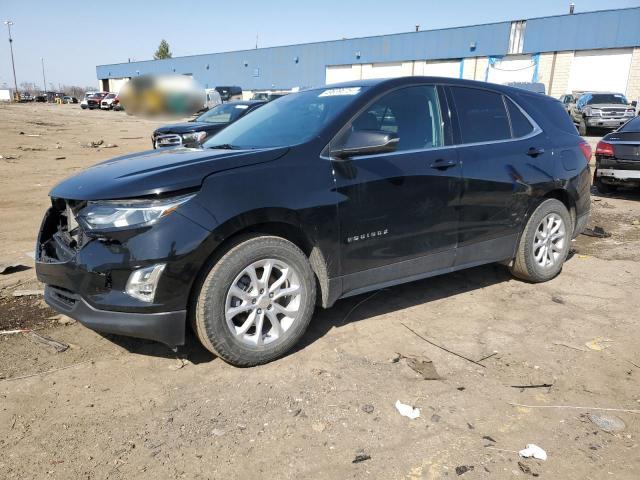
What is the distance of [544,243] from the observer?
4871 mm

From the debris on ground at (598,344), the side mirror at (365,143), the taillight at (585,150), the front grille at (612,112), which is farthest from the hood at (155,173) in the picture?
the front grille at (612,112)

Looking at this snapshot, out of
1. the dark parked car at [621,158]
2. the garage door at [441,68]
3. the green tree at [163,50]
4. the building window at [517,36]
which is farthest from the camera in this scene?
the green tree at [163,50]

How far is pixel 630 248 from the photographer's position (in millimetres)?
6254

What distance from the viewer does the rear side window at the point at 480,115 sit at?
418 centimetres

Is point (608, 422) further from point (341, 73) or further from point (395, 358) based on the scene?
point (341, 73)

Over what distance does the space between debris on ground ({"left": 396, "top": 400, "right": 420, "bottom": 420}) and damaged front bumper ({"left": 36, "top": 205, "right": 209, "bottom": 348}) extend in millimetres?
1322

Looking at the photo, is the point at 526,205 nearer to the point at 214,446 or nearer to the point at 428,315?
the point at 428,315

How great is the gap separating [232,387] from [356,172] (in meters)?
1.60

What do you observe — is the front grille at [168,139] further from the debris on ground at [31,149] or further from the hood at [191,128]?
the debris on ground at [31,149]

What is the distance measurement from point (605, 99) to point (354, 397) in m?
23.7

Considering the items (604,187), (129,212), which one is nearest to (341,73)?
(604,187)

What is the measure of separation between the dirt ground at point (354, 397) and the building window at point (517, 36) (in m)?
35.7

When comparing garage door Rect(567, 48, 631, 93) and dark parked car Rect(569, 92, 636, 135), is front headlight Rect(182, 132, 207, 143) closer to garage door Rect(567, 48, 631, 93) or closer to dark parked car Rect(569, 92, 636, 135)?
dark parked car Rect(569, 92, 636, 135)

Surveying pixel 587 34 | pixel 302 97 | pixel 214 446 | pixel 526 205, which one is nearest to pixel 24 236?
pixel 302 97
